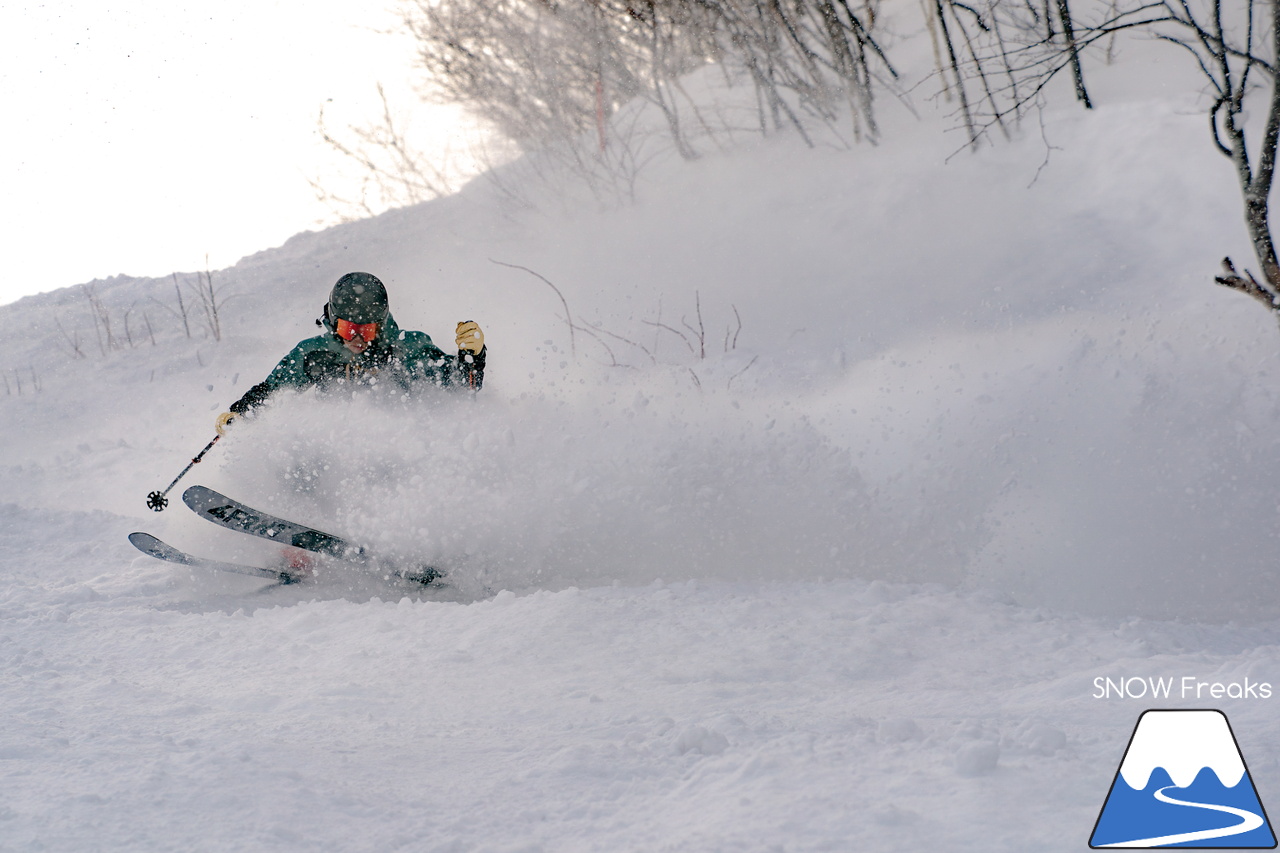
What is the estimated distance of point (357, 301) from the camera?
4.88m

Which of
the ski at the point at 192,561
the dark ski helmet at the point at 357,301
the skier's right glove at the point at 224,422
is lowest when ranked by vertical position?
the ski at the point at 192,561

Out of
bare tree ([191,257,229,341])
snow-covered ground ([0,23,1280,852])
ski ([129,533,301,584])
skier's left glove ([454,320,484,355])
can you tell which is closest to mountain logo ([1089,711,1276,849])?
snow-covered ground ([0,23,1280,852])

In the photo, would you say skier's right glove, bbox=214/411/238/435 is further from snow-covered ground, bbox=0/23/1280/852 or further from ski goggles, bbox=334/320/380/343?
ski goggles, bbox=334/320/380/343

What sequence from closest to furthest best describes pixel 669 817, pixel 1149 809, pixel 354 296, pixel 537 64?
pixel 1149 809 < pixel 669 817 < pixel 354 296 < pixel 537 64

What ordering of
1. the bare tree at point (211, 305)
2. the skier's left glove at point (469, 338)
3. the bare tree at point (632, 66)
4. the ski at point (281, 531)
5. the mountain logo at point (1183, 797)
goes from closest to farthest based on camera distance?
the mountain logo at point (1183, 797) → the ski at point (281, 531) → the skier's left glove at point (469, 338) → the bare tree at point (632, 66) → the bare tree at point (211, 305)

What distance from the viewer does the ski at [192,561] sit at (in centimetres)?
414

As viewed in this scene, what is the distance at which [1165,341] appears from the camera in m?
4.41

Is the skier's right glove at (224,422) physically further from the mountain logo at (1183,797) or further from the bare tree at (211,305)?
the bare tree at (211,305)

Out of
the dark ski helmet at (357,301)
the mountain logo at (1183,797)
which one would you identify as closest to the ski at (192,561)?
the dark ski helmet at (357,301)

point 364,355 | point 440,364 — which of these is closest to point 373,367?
point 364,355

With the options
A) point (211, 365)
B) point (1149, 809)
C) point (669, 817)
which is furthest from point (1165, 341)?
point (211, 365)

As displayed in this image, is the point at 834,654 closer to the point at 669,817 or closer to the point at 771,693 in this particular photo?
the point at 771,693

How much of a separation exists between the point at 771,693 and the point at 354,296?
339cm

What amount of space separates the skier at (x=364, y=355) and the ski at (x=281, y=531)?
0.74 meters
